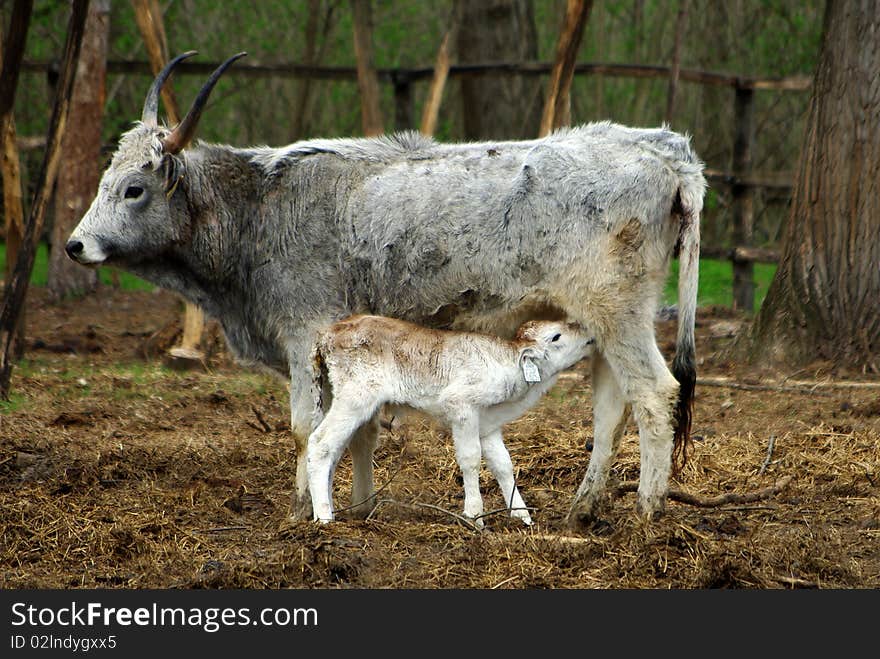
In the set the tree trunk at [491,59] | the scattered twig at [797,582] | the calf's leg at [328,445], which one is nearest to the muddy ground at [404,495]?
the scattered twig at [797,582]

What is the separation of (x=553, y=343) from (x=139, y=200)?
7.74ft

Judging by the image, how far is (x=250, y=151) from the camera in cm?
714

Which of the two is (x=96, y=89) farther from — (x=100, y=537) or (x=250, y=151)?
(x=100, y=537)

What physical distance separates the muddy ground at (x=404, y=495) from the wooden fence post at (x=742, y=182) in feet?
8.50

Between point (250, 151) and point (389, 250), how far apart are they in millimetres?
1182

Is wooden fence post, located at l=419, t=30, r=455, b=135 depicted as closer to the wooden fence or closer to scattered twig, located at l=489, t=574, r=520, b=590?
the wooden fence

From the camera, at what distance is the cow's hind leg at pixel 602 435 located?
254 inches

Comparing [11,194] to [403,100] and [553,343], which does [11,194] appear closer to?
[403,100]

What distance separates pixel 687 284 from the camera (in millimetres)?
6324

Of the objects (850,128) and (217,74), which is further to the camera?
(850,128)

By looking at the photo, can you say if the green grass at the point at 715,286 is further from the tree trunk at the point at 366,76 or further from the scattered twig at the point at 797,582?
the scattered twig at the point at 797,582

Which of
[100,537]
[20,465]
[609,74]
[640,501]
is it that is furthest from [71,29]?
[609,74]

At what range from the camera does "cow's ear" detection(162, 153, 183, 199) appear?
6.80 m

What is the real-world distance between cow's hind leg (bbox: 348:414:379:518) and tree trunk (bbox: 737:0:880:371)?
158 inches
